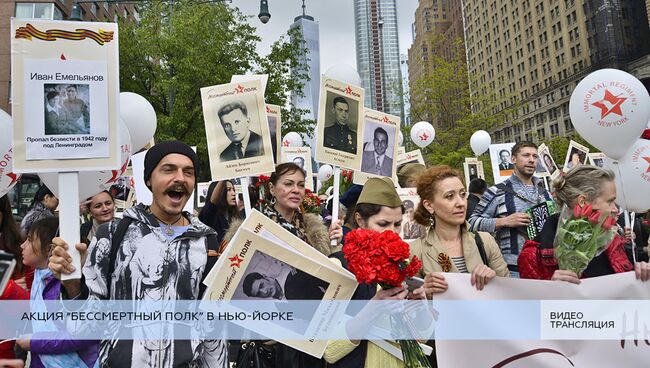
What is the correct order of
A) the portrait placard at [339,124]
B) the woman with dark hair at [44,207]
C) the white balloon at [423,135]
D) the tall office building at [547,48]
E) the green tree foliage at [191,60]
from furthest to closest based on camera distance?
the tall office building at [547,48]
the green tree foliage at [191,60]
the white balloon at [423,135]
the woman with dark hair at [44,207]
the portrait placard at [339,124]

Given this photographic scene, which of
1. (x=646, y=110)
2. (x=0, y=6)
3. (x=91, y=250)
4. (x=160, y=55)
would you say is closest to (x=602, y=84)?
(x=646, y=110)

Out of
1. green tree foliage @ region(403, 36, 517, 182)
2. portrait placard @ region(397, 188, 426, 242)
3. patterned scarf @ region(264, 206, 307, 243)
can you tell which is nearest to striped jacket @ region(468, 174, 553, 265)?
portrait placard @ region(397, 188, 426, 242)

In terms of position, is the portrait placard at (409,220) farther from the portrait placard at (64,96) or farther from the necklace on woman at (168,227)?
the portrait placard at (64,96)

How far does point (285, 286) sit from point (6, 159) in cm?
279

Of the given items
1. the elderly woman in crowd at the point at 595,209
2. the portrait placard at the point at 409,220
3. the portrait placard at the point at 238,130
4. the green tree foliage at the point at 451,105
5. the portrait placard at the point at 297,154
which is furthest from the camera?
the green tree foliage at the point at 451,105

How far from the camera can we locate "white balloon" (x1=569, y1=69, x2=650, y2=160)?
14.4 ft

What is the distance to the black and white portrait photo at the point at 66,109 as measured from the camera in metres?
2.52

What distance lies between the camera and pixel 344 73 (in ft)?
20.3

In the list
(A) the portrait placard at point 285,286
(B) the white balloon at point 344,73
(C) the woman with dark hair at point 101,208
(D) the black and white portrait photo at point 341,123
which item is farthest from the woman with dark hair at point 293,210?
(B) the white balloon at point 344,73

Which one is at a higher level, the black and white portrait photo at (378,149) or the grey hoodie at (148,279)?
the black and white portrait photo at (378,149)

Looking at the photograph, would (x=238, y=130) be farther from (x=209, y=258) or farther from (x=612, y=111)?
(x=612, y=111)

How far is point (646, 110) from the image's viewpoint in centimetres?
447

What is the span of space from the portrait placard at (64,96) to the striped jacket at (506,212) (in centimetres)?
337

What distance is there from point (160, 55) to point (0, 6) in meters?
21.9
